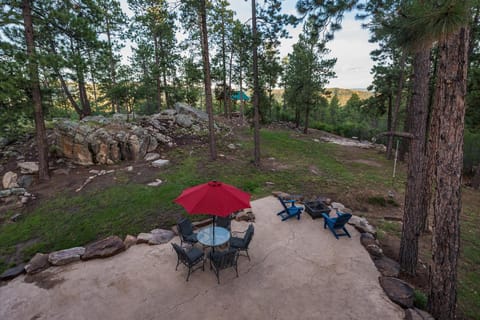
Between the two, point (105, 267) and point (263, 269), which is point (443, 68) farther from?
point (105, 267)

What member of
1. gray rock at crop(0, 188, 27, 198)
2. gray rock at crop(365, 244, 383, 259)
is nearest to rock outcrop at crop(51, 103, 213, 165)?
gray rock at crop(0, 188, 27, 198)

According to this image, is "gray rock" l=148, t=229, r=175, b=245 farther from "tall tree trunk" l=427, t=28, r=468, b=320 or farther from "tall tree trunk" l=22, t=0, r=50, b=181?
"tall tree trunk" l=22, t=0, r=50, b=181

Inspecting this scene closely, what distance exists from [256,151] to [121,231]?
746 cm

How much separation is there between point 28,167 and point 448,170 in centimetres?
1419

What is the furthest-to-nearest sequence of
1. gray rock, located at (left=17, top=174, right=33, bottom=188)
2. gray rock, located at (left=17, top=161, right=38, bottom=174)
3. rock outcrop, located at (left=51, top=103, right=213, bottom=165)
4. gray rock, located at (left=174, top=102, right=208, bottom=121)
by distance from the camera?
gray rock, located at (left=174, top=102, right=208, bottom=121)
rock outcrop, located at (left=51, top=103, right=213, bottom=165)
gray rock, located at (left=17, top=161, right=38, bottom=174)
gray rock, located at (left=17, top=174, right=33, bottom=188)

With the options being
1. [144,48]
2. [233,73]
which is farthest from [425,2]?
[233,73]

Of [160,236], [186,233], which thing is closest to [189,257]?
[186,233]

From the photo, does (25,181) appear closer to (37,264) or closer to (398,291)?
(37,264)

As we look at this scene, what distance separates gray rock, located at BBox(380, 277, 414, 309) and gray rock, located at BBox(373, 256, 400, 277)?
28 centimetres

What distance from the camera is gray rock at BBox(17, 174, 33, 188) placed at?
8.88 metres

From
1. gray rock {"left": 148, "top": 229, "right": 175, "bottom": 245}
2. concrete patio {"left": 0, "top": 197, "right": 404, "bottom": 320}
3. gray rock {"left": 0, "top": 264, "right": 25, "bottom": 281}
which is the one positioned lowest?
concrete patio {"left": 0, "top": 197, "right": 404, "bottom": 320}

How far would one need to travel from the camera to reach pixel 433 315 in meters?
3.56

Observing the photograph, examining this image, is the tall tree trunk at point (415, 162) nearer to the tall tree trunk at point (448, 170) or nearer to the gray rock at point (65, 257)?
the tall tree trunk at point (448, 170)

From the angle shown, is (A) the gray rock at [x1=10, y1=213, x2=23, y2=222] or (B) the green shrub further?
(B) the green shrub
